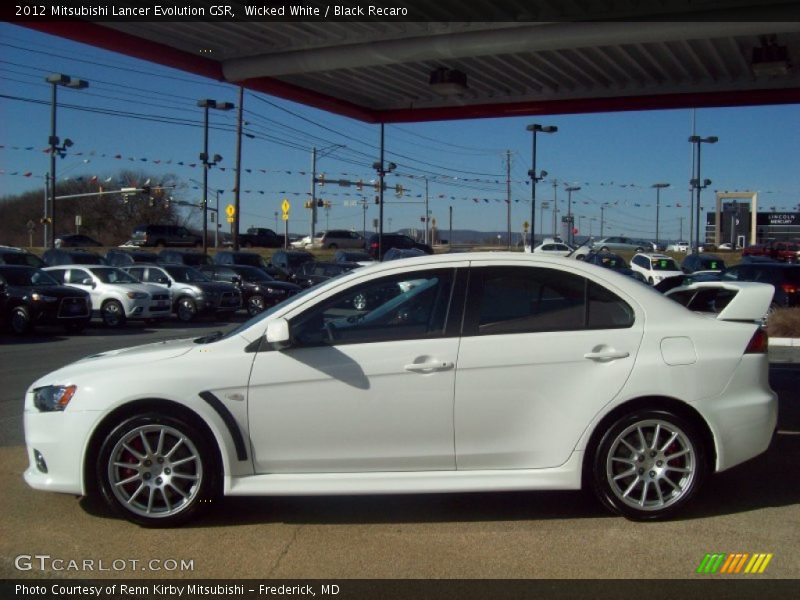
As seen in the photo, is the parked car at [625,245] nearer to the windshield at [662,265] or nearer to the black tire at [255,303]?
the windshield at [662,265]

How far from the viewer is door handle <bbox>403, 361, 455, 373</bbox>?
5.12 meters

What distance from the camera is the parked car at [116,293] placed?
21.8 m

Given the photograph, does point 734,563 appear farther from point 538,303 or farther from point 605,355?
point 538,303

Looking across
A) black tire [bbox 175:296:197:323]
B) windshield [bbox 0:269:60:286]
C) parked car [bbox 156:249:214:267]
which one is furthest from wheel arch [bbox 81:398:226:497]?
parked car [bbox 156:249:214:267]

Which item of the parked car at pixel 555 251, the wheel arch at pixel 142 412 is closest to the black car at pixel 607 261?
the parked car at pixel 555 251

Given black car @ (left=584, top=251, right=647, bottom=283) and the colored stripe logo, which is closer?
the colored stripe logo

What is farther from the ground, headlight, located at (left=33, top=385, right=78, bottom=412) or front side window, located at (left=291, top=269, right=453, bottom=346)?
front side window, located at (left=291, top=269, right=453, bottom=346)

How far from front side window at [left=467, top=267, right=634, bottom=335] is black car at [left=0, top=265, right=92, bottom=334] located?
52.1 ft

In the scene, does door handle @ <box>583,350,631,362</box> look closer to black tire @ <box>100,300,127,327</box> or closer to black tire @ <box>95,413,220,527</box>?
black tire @ <box>95,413,220,527</box>

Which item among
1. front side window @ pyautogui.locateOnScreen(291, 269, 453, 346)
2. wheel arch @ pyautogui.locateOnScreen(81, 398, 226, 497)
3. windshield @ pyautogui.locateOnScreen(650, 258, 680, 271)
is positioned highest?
windshield @ pyautogui.locateOnScreen(650, 258, 680, 271)

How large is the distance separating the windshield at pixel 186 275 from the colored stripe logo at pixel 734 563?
2156 cm

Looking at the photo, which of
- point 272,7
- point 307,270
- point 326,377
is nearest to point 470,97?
point 272,7

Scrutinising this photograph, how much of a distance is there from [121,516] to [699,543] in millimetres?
3430
